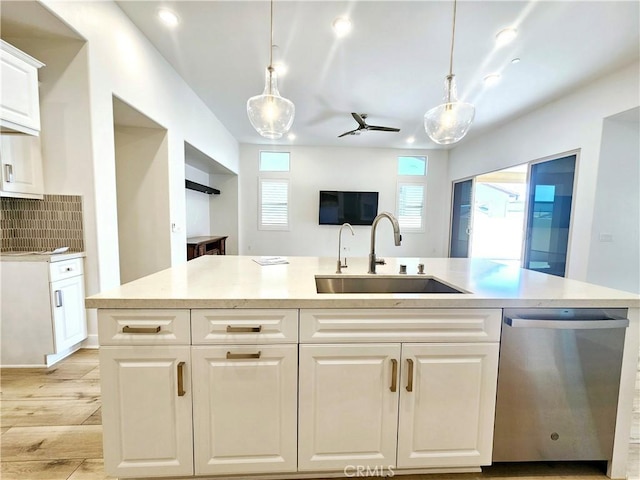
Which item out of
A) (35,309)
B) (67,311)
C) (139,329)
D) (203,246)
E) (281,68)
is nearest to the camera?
(139,329)

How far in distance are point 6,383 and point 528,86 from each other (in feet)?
19.5

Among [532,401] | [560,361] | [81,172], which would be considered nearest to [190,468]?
[532,401]

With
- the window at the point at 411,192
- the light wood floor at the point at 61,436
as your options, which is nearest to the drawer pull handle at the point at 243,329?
the light wood floor at the point at 61,436

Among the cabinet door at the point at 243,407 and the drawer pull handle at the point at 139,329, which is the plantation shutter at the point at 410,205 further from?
→ the drawer pull handle at the point at 139,329

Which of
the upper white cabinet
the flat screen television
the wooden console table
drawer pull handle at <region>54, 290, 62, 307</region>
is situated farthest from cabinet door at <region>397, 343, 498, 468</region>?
the flat screen television

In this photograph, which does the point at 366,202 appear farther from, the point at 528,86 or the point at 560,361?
the point at 560,361

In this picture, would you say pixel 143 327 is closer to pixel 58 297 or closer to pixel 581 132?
pixel 58 297

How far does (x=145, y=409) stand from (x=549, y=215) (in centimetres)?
504

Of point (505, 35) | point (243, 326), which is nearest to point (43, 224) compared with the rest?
point (243, 326)

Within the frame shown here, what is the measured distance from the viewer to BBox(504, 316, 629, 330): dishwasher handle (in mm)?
1194

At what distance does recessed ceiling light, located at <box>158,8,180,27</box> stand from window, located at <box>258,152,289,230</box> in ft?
13.5

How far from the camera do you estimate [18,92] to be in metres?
1.84

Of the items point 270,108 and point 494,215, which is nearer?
point 270,108

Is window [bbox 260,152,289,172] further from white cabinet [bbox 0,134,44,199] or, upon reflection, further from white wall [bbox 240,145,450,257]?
white cabinet [bbox 0,134,44,199]
